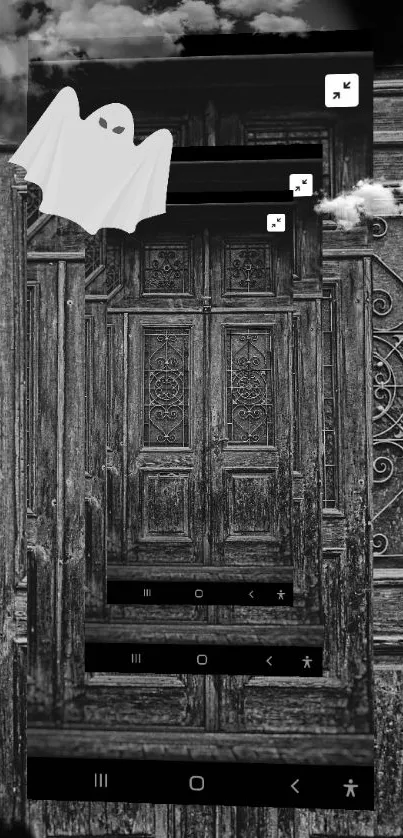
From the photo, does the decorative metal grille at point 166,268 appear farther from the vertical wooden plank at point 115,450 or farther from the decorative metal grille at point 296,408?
the decorative metal grille at point 296,408

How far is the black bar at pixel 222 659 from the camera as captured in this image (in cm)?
254

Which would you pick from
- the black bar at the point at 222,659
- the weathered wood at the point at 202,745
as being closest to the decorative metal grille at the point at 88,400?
the black bar at the point at 222,659

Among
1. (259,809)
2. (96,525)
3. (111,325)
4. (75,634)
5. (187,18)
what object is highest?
(187,18)

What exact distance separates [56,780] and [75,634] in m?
0.52

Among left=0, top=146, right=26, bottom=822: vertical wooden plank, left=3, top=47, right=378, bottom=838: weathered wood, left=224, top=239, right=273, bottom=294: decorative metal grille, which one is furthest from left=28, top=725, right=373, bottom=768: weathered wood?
left=224, top=239, right=273, bottom=294: decorative metal grille

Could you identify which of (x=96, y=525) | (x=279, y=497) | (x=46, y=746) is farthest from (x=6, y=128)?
(x=46, y=746)

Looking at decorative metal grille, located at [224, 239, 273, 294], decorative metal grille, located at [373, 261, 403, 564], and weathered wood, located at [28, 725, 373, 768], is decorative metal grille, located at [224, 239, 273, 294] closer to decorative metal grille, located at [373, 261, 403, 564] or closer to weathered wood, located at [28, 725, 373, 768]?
decorative metal grille, located at [373, 261, 403, 564]

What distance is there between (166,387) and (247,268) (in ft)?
1.71

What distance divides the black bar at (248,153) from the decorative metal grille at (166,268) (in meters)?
0.31

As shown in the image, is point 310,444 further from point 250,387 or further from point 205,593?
point 205,593

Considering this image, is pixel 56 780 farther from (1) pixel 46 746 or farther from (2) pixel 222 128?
(2) pixel 222 128

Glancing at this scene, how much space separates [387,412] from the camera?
101 inches

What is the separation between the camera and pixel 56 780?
256cm

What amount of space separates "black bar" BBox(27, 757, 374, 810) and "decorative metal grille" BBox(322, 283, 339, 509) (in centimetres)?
96
